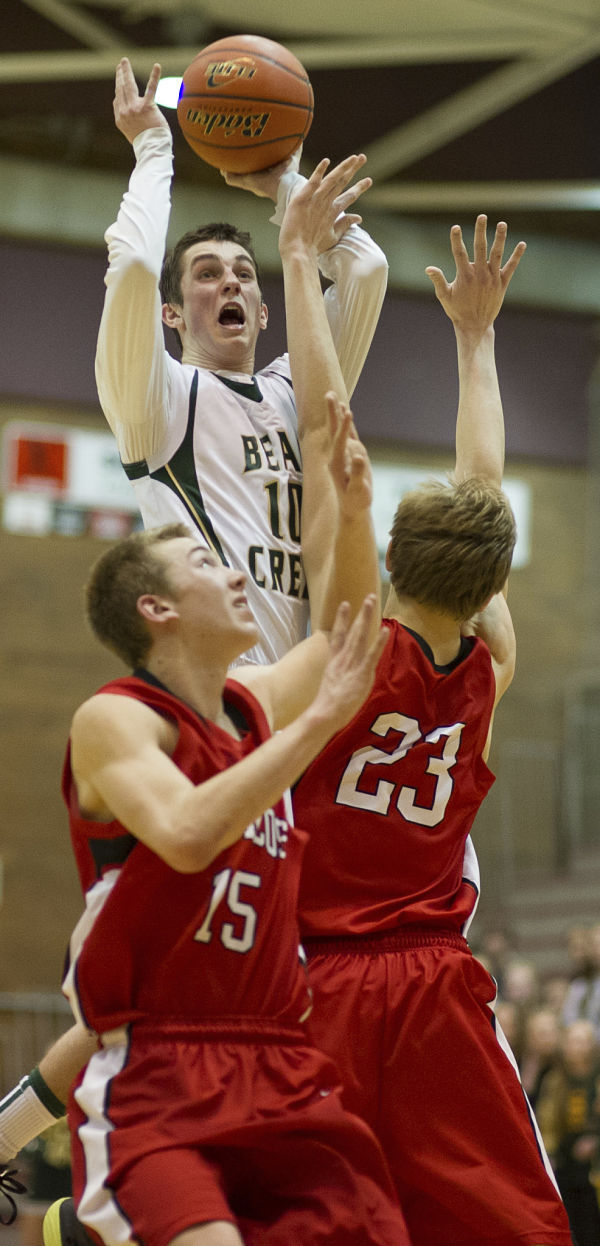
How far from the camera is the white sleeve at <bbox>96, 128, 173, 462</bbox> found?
12.3 ft

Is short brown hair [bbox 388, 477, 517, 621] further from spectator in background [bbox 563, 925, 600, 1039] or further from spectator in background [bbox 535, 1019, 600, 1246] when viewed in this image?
spectator in background [bbox 563, 925, 600, 1039]

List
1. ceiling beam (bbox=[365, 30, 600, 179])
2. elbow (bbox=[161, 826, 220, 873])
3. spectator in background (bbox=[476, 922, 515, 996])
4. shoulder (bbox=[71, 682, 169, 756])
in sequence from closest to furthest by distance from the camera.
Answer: elbow (bbox=[161, 826, 220, 873]) → shoulder (bbox=[71, 682, 169, 756]) → spectator in background (bbox=[476, 922, 515, 996]) → ceiling beam (bbox=[365, 30, 600, 179])

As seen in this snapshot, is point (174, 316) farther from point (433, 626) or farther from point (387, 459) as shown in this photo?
point (387, 459)

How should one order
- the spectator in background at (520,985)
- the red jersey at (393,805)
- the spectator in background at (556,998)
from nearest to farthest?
the red jersey at (393,805) → the spectator in background at (556,998) → the spectator in background at (520,985)

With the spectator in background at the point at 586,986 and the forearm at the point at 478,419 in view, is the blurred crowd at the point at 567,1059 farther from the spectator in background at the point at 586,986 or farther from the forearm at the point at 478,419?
the forearm at the point at 478,419

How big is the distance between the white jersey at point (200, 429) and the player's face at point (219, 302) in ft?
0.29

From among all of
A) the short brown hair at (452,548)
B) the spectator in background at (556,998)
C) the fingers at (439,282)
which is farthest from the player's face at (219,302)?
the spectator in background at (556,998)

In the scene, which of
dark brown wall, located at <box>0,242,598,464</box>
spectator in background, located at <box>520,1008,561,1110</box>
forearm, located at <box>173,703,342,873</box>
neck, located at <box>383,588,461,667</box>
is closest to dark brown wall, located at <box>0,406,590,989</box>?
dark brown wall, located at <box>0,242,598,464</box>

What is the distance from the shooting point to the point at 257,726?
318 cm

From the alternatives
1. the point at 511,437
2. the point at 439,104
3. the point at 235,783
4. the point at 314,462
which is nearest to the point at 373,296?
the point at 314,462

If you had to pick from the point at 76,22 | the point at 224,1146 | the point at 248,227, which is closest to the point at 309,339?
the point at 224,1146

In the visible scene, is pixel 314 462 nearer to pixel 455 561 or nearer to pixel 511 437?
pixel 455 561

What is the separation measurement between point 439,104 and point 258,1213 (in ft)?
42.4

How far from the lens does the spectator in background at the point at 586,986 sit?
37.6ft
